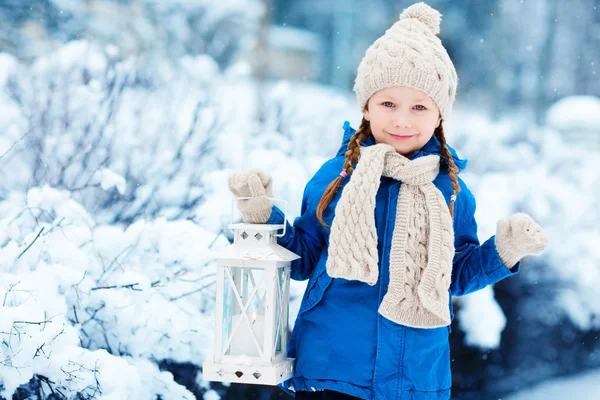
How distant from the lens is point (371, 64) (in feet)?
5.42

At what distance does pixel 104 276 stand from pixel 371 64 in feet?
4.36

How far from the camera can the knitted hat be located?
5.22 feet

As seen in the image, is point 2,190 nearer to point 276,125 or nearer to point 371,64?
point 276,125

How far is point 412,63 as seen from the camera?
159 cm

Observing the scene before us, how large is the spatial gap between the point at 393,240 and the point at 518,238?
0.26 meters

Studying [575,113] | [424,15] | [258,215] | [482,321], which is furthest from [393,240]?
[575,113]

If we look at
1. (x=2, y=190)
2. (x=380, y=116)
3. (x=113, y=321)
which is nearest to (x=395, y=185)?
(x=380, y=116)

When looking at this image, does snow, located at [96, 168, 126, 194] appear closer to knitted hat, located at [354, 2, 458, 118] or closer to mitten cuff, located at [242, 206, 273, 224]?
mitten cuff, located at [242, 206, 273, 224]

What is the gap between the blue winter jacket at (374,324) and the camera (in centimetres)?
155

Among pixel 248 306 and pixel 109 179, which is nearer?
pixel 248 306

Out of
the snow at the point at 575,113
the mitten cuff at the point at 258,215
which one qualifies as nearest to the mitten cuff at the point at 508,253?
the mitten cuff at the point at 258,215

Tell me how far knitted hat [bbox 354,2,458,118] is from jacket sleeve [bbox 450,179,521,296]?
0.21m

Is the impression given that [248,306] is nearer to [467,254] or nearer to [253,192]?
[253,192]

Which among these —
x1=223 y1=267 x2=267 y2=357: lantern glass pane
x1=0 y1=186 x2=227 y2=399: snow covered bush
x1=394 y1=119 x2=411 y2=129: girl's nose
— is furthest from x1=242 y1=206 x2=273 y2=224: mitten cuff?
x1=0 y1=186 x2=227 y2=399: snow covered bush
